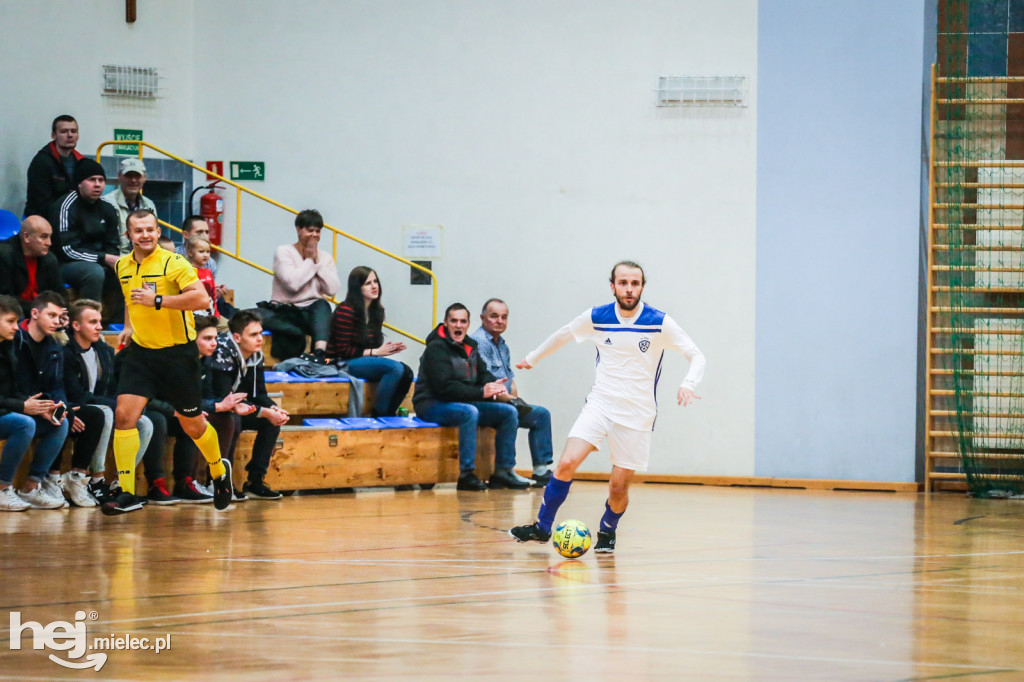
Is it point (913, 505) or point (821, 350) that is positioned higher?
point (821, 350)

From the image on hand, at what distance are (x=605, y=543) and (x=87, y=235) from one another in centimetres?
539

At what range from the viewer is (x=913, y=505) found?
9.32m

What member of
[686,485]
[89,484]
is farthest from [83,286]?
[686,485]

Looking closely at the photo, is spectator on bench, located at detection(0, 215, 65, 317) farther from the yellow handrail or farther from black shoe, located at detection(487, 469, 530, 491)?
black shoe, located at detection(487, 469, 530, 491)

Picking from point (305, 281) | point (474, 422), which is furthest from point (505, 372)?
point (305, 281)

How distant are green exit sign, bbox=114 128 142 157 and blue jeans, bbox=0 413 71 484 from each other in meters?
4.49

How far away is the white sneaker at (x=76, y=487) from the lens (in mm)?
7652

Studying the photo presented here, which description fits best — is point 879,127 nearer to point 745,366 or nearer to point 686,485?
point 745,366

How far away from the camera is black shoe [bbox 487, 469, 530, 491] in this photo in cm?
995

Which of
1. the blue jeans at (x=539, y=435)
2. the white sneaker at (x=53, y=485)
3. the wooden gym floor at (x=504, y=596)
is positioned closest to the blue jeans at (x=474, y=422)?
the blue jeans at (x=539, y=435)

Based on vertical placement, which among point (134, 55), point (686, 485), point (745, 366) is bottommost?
point (686, 485)

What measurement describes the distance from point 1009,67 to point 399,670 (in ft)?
30.7

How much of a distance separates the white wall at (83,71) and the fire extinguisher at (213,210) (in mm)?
564

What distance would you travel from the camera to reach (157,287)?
266 inches
